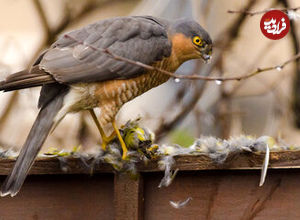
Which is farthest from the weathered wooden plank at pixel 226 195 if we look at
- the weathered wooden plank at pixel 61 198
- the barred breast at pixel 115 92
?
the barred breast at pixel 115 92

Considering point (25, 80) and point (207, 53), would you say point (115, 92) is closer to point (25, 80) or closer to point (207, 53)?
point (25, 80)

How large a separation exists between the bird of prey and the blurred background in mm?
1543

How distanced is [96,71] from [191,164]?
0.60 m

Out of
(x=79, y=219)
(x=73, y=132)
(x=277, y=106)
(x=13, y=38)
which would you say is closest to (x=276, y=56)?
(x=277, y=106)

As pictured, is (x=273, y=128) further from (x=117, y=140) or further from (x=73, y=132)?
(x=117, y=140)

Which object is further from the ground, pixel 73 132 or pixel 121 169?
pixel 121 169

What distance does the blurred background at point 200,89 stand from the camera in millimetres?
4773

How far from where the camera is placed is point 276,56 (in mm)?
5438

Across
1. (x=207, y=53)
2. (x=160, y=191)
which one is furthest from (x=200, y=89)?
(x=160, y=191)

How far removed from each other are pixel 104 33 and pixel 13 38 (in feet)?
9.92

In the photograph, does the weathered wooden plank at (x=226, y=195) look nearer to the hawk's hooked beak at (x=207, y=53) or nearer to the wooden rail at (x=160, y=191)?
the wooden rail at (x=160, y=191)

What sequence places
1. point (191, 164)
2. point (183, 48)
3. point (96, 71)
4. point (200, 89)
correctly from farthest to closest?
1. point (200, 89)
2. point (183, 48)
3. point (96, 71)
4. point (191, 164)

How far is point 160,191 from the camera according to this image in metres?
2.58

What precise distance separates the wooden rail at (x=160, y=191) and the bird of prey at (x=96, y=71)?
0.44ft
